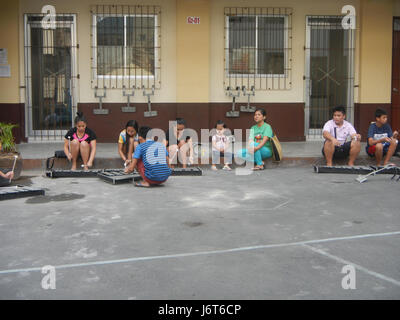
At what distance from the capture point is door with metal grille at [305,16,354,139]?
43.2ft

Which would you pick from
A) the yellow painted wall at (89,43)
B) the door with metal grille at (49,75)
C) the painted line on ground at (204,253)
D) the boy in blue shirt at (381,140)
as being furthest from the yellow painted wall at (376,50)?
the painted line on ground at (204,253)

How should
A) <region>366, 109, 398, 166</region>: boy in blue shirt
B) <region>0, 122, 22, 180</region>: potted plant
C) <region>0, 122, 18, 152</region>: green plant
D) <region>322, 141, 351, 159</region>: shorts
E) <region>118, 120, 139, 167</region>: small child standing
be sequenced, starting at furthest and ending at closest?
<region>322, 141, 351, 159</region>: shorts → <region>366, 109, 398, 166</region>: boy in blue shirt → <region>118, 120, 139, 167</region>: small child standing → <region>0, 122, 18, 152</region>: green plant → <region>0, 122, 22, 180</region>: potted plant

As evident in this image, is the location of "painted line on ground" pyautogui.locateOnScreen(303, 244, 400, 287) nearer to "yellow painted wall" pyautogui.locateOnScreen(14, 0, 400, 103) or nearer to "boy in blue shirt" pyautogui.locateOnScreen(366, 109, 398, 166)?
"boy in blue shirt" pyautogui.locateOnScreen(366, 109, 398, 166)

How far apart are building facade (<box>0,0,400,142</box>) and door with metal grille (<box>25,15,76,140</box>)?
2 cm

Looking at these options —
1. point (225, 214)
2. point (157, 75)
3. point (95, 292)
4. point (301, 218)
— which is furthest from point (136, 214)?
point (157, 75)

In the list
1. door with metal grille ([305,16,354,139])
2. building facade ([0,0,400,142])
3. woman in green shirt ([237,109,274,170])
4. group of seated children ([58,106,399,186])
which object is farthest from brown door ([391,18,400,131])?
woman in green shirt ([237,109,274,170])

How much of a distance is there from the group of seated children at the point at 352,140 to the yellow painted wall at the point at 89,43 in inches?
155

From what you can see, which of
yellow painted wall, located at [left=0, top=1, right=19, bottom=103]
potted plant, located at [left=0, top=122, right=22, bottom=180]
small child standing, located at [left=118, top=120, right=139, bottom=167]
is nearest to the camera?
potted plant, located at [left=0, top=122, right=22, bottom=180]

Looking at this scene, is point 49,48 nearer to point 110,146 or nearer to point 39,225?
point 110,146

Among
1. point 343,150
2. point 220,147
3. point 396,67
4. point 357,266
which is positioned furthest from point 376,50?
point 357,266

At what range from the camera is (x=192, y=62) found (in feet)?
41.3

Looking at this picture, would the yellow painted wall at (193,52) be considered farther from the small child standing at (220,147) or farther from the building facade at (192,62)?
the small child standing at (220,147)

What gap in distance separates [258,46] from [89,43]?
381cm

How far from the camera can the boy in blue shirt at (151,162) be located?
8477 millimetres
